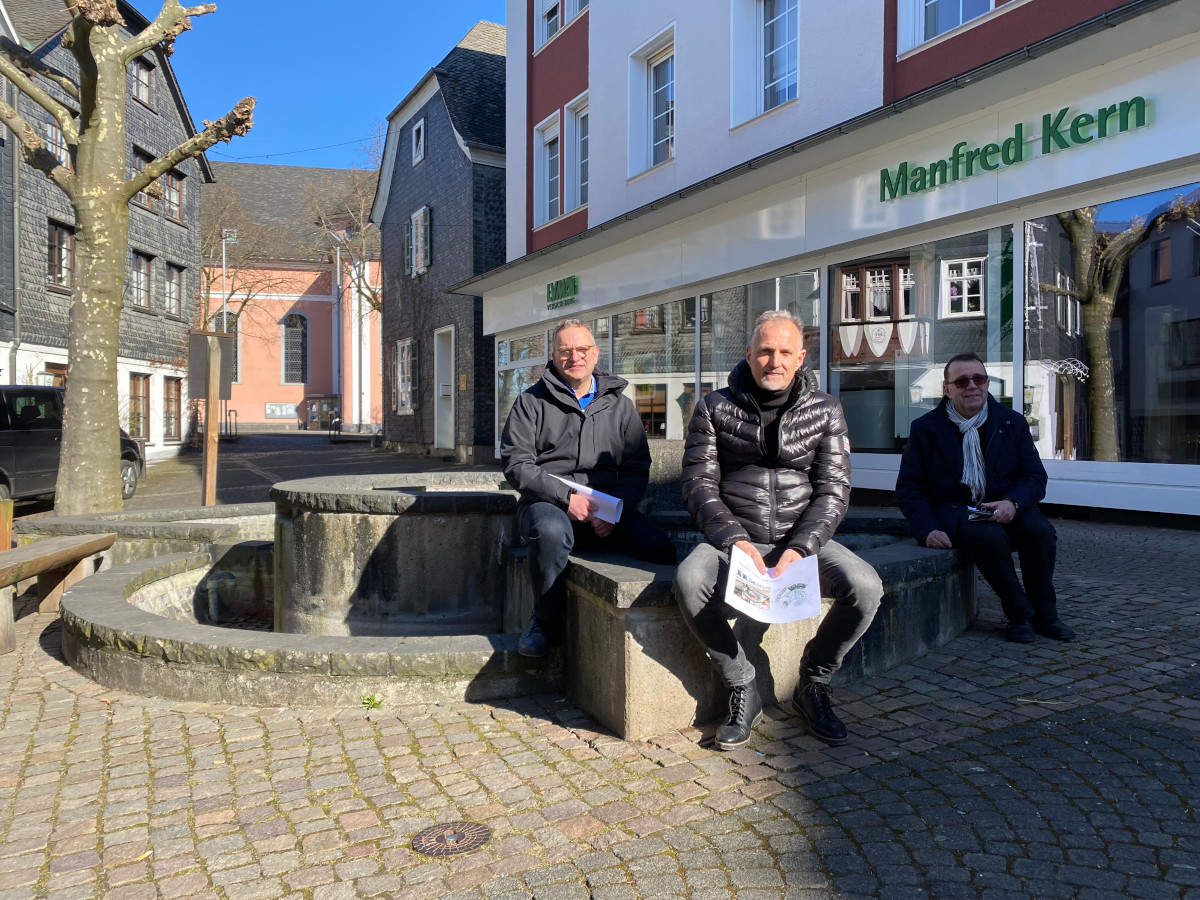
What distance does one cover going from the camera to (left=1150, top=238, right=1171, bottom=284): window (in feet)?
28.1

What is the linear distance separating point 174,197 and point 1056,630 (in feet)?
96.4

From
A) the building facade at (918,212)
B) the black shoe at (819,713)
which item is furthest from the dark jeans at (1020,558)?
the building facade at (918,212)

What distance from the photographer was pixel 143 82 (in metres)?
26.3

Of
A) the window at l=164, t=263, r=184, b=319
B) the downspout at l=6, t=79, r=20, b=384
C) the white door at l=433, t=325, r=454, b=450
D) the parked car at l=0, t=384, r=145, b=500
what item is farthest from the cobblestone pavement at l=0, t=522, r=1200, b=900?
the window at l=164, t=263, r=184, b=319

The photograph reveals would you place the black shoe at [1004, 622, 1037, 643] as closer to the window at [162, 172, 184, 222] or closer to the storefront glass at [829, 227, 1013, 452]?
the storefront glass at [829, 227, 1013, 452]

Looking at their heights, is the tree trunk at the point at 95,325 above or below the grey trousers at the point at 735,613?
above

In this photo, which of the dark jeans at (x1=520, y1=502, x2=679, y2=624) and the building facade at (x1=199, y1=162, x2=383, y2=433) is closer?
the dark jeans at (x1=520, y1=502, x2=679, y2=624)

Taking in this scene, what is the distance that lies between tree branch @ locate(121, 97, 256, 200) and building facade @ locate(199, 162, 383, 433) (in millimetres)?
37098

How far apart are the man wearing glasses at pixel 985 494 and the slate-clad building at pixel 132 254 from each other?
2102cm

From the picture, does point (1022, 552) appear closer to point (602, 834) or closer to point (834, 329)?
point (602, 834)

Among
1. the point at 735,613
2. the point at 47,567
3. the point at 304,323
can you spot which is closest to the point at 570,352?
the point at 735,613

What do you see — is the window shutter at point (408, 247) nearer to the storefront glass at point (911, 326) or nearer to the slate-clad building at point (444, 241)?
the slate-clad building at point (444, 241)

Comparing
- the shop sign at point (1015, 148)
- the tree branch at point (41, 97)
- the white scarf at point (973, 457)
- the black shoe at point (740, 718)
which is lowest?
the black shoe at point (740, 718)

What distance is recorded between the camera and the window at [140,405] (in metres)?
24.7
